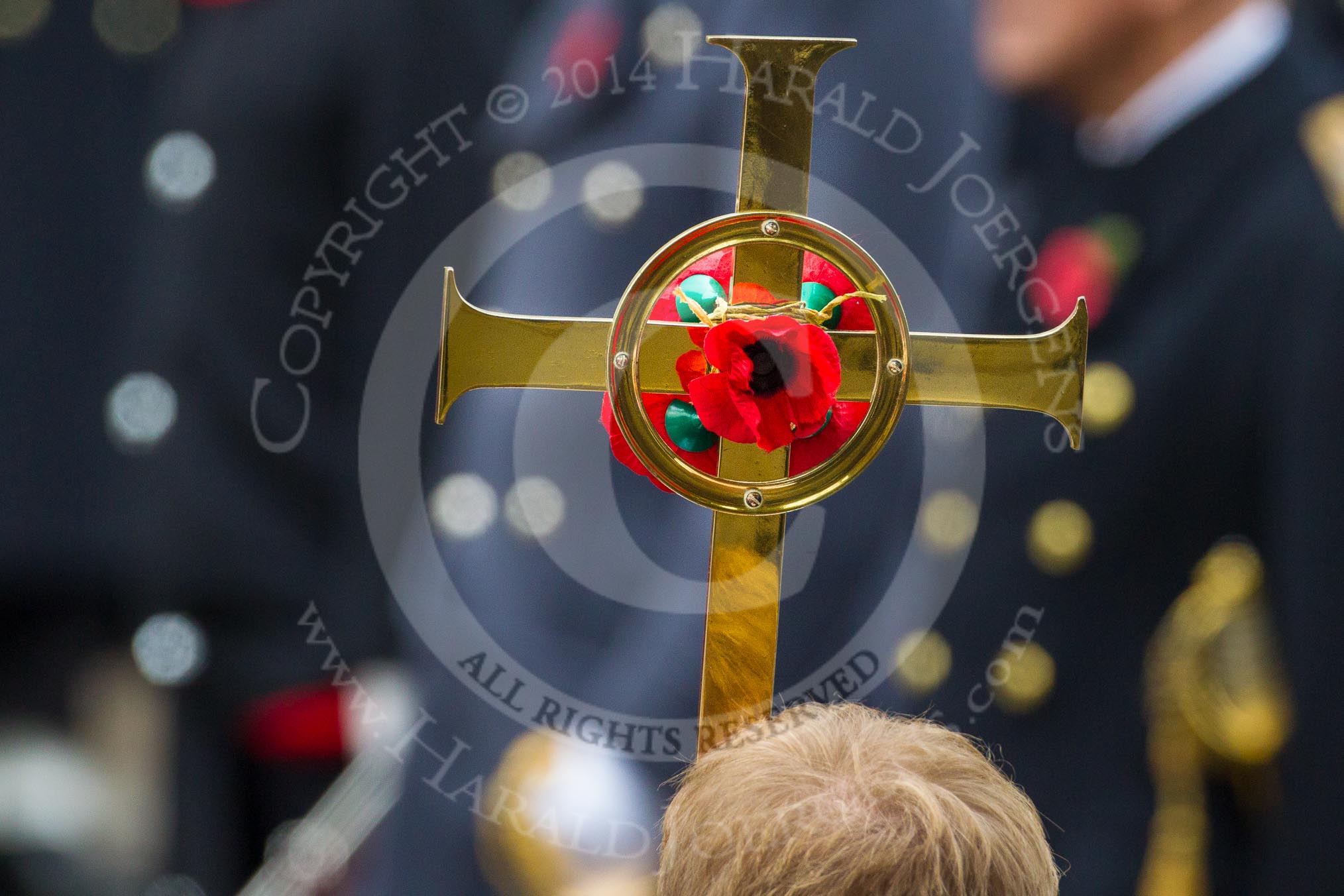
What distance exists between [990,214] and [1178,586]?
0.31 meters

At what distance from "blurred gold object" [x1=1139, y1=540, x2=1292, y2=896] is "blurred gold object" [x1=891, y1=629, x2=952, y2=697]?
152mm

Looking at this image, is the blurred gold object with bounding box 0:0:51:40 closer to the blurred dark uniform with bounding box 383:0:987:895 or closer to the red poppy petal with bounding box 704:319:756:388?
the blurred dark uniform with bounding box 383:0:987:895

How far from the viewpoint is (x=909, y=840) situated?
0.43 metres

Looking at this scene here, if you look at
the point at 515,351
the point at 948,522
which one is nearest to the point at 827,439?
the point at 515,351

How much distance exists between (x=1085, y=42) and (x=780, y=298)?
45cm

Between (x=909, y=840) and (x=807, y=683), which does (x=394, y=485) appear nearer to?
(x=807, y=683)

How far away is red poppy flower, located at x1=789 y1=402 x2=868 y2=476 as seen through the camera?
2.00 ft

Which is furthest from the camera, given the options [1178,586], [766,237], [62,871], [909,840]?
[62,871]

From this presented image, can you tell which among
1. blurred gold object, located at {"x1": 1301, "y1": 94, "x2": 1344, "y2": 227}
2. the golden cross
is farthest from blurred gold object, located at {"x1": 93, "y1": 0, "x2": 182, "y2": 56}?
blurred gold object, located at {"x1": 1301, "y1": 94, "x2": 1344, "y2": 227}

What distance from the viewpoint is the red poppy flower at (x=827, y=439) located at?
24.0 inches

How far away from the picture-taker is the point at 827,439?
2.00 feet

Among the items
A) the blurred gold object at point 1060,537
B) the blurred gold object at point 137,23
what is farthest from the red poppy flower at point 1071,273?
the blurred gold object at point 137,23

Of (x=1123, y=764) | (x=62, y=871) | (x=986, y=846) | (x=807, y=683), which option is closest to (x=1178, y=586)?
(x=1123, y=764)

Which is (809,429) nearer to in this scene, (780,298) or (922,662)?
(780,298)
